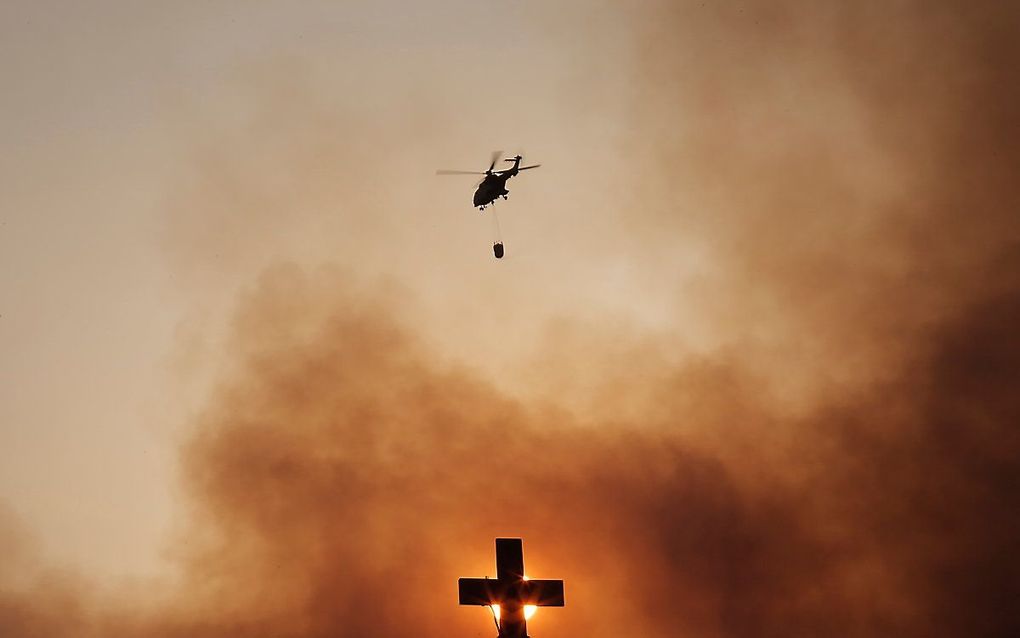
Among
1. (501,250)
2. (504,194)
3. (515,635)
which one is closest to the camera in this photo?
(515,635)

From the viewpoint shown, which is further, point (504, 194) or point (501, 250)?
point (504, 194)

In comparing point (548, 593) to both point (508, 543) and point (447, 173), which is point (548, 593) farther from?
point (447, 173)

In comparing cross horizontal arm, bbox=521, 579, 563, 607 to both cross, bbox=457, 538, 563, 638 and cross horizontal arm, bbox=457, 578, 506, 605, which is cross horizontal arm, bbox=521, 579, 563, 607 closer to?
cross, bbox=457, 538, 563, 638

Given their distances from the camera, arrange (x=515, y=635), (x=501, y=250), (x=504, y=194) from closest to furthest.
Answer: (x=515, y=635) < (x=501, y=250) < (x=504, y=194)

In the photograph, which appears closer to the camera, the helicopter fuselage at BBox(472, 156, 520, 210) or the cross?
the cross

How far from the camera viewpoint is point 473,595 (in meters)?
17.8

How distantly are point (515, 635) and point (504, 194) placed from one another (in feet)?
98.7

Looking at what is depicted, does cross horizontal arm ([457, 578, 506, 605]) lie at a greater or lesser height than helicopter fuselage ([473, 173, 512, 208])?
lesser

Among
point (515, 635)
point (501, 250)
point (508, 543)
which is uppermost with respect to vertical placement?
point (501, 250)

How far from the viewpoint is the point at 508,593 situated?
17.9 meters

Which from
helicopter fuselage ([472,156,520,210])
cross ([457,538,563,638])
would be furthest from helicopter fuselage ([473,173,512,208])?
cross ([457,538,563,638])

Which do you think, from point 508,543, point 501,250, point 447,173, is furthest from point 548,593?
point 447,173

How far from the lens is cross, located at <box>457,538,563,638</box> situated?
17.7m

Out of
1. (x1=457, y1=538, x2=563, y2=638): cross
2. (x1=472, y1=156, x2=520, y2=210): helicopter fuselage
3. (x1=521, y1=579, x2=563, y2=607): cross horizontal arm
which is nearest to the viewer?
(x1=457, y1=538, x2=563, y2=638): cross
